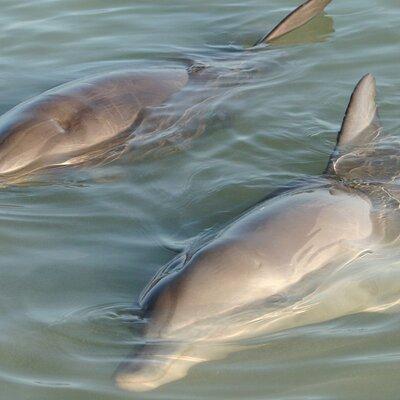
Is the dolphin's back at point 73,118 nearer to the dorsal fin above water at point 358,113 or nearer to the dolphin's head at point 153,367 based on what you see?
the dorsal fin above water at point 358,113

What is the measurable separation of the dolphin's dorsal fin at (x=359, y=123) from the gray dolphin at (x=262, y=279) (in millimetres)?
676

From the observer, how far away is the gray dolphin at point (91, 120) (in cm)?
692

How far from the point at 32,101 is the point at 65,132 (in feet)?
1.18

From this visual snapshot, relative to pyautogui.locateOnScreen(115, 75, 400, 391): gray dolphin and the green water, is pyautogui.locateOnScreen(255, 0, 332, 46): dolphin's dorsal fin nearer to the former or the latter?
the green water

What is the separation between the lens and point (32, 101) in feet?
23.7

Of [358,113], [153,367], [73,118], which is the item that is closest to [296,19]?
[358,113]

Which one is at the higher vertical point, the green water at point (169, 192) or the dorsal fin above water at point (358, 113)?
the dorsal fin above water at point (358, 113)

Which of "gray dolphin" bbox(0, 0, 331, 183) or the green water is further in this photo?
"gray dolphin" bbox(0, 0, 331, 183)

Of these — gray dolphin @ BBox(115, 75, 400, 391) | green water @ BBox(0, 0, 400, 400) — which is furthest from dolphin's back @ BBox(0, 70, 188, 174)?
gray dolphin @ BBox(115, 75, 400, 391)

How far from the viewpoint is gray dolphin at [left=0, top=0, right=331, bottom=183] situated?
22.7 feet

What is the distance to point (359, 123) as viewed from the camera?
671 centimetres

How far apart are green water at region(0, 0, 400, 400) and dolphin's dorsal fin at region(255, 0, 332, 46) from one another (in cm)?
11

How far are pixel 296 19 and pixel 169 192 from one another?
3241mm

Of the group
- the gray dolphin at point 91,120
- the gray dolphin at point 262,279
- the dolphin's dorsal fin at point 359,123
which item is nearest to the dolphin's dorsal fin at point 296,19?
the gray dolphin at point 91,120
